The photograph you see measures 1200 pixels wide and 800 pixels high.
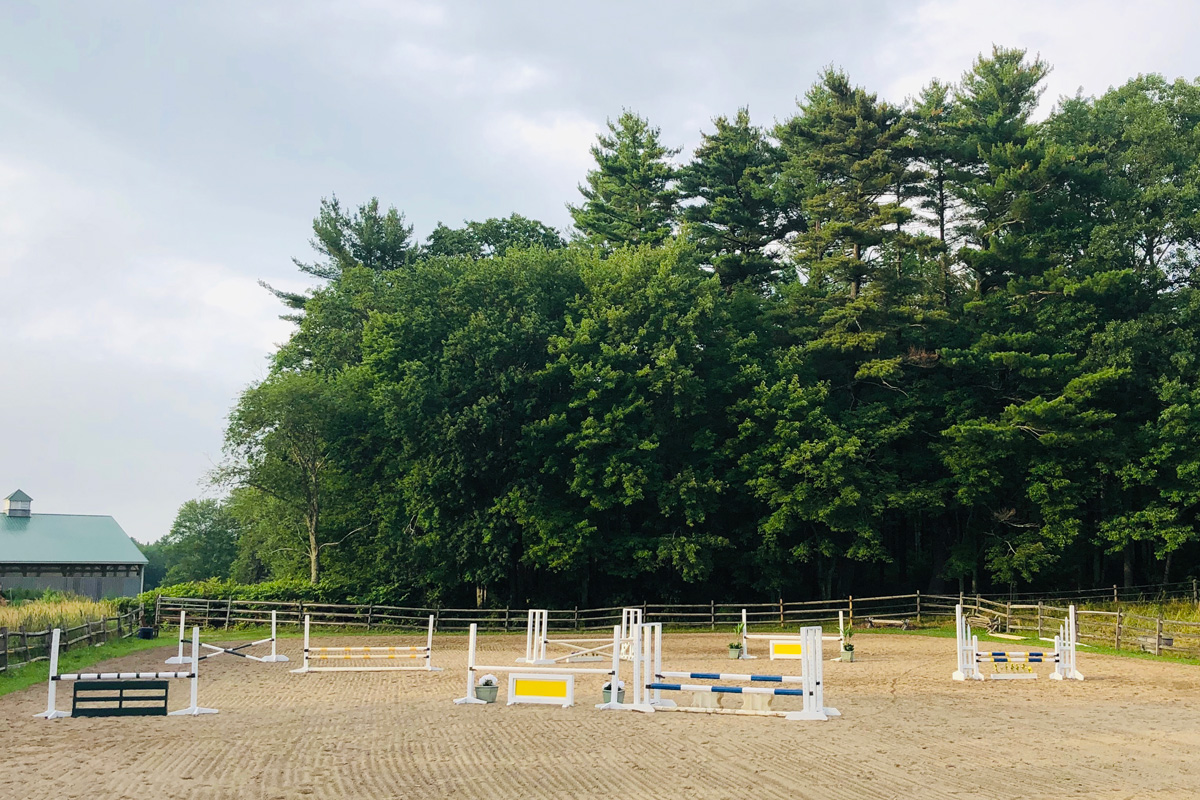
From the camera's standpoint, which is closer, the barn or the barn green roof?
the barn

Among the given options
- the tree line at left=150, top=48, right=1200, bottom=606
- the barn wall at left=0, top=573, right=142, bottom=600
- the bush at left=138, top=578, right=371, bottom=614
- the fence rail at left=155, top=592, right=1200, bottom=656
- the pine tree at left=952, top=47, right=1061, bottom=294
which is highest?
the pine tree at left=952, top=47, right=1061, bottom=294

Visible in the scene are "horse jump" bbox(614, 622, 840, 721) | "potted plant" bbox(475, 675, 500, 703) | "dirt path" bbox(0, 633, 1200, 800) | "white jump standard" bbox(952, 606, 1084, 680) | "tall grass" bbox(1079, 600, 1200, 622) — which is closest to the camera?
"dirt path" bbox(0, 633, 1200, 800)

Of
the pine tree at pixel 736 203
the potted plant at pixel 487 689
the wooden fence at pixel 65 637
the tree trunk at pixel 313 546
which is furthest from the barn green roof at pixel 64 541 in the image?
Answer: the potted plant at pixel 487 689

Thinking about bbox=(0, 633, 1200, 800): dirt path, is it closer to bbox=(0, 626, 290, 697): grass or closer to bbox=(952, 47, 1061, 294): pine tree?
bbox=(0, 626, 290, 697): grass

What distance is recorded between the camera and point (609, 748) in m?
11.2

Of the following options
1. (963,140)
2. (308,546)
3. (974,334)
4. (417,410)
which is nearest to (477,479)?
(417,410)

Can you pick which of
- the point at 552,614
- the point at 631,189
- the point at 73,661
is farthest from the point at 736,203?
the point at 73,661

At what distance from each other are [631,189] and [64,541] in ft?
114

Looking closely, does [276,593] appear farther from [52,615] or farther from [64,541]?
[64,541]

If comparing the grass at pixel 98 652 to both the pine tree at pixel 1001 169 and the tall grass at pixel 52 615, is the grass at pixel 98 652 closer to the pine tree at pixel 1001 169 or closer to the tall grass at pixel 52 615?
the tall grass at pixel 52 615

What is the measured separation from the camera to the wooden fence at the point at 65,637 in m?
18.8

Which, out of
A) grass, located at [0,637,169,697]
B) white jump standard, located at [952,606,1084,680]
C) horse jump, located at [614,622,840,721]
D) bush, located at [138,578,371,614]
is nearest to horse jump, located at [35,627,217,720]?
grass, located at [0,637,169,697]

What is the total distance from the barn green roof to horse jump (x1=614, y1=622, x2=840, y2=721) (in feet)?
145

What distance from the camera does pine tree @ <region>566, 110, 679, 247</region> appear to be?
43594mm
